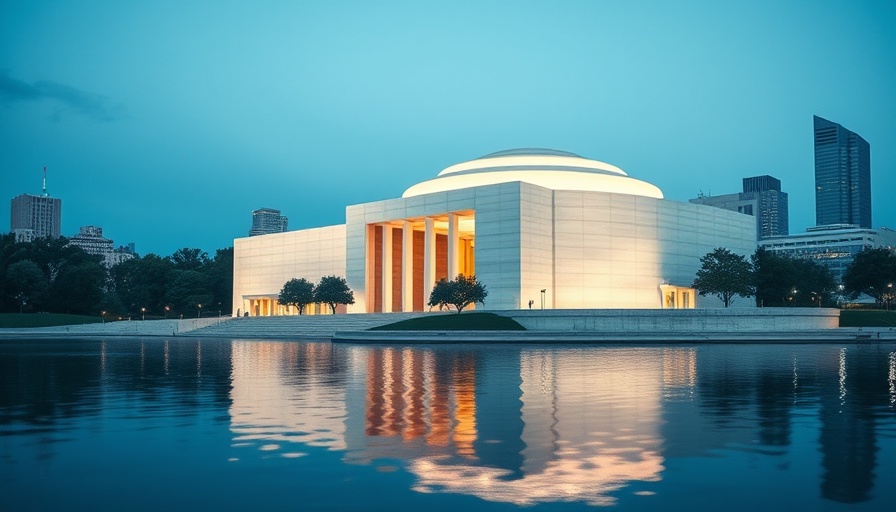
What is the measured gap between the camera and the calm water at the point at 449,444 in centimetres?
686

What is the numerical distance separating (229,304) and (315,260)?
3140 cm

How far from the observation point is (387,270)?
270 ft

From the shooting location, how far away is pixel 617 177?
80.2m

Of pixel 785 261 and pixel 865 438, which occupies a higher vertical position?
pixel 785 261

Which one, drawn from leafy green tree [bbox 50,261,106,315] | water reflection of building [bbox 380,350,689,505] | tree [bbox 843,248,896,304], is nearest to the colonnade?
leafy green tree [bbox 50,261,106,315]

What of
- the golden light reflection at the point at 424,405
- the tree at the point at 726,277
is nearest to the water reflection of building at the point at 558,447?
the golden light reflection at the point at 424,405

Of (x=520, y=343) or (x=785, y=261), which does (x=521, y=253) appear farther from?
(x=785, y=261)

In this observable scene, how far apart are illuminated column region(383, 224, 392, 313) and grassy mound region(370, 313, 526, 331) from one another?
26.0 metres

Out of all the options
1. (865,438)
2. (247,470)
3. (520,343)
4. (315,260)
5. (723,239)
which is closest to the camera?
(247,470)

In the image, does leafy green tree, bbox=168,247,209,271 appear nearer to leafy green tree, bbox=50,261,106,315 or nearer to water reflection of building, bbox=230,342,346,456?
leafy green tree, bbox=50,261,106,315

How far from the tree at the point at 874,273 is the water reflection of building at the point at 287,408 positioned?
87.1m

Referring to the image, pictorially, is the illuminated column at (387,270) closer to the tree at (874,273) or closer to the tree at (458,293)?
the tree at (458,293)

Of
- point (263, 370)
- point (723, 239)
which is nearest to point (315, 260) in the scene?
point (723, 239)

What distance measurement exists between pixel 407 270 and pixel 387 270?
9.73 ft
